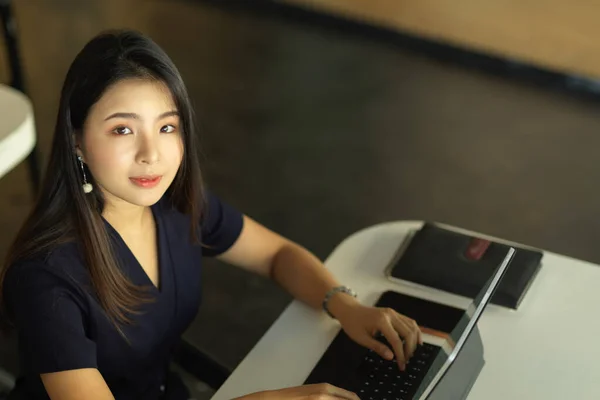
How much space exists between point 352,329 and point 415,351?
0.11 m

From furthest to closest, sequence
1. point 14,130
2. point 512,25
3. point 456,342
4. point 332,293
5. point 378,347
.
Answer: point 512,25 < point 14,130 < point 332,293 < point 378,347 < point 456,342

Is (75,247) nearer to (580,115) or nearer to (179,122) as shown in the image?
(179,122)

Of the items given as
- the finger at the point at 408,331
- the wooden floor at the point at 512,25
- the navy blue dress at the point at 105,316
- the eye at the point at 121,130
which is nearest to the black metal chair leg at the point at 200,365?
the navy blue dress at the point at 105,316

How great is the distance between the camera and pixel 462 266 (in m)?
1.39

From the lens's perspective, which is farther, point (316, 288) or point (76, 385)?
point (316, 288)

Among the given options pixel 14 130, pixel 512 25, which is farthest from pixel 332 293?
pixel 512 25

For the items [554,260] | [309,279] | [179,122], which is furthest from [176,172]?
[554,260]

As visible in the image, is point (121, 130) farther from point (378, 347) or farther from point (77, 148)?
point (378, 347)

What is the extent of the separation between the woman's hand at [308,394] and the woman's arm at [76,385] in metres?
0.20

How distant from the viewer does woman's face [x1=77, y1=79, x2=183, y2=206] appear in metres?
1.13

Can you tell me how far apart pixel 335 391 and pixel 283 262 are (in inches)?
15.8

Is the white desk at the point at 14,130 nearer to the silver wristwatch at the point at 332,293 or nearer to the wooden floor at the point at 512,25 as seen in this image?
the silver wristwatch at the point at 332,293

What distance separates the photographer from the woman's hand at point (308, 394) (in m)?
1.10

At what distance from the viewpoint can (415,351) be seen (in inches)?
49.0
